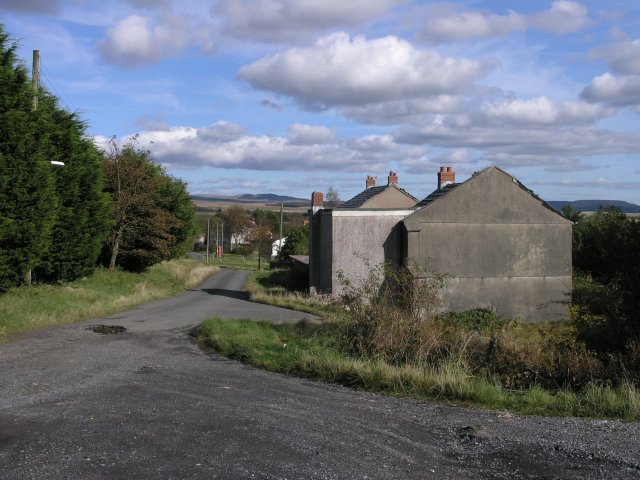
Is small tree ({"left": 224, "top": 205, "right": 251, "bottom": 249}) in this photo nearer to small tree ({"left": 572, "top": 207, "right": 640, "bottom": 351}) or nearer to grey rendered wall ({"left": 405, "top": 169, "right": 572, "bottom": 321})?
grey rendered wall ({"left": 405, "top": 169, "right": 572, "bottom": 321})

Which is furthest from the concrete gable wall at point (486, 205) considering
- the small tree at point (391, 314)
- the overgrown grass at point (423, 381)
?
the overgrown grass at point (423, 381)

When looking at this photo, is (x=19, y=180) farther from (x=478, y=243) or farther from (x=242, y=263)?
(x=242, y=263)

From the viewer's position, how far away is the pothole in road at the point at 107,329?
1666cm

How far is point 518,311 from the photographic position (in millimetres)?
31266

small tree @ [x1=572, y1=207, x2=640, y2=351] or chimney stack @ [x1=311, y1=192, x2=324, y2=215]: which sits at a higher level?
chimney stack @ [x1=311, y1=192, x2=324, y2=215]

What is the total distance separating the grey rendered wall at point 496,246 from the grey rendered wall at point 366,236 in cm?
89

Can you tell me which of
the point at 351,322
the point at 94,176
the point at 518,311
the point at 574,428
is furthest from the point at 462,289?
the point at 574,428

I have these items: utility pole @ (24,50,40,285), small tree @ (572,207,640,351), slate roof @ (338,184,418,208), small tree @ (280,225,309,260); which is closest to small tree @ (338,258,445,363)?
small tree @ (572,207,640,351)

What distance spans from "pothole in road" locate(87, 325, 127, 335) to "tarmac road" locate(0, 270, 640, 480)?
236 inches

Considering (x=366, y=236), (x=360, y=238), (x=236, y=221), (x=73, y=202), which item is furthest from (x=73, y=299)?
(x=236, y=221)

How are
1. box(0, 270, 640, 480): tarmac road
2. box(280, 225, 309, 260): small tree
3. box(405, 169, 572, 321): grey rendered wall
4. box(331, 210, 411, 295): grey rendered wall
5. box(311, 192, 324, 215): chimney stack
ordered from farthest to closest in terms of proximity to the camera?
box(280, 225, 309, 260): small tree → box(311, 192, 324, 215): chimney stack → box(405, 169, 572, 321): grey rendered wall → box(331, 210, 411, 295): grey rendered wall → box(0, 270, 640, 480): tarmac road

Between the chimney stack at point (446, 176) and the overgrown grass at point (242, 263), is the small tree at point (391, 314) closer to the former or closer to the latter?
the chimney stack at point (446, 176)

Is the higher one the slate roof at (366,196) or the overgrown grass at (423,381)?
the slate roof at (366,196)

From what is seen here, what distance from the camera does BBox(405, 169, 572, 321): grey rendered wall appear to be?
99.6 ft
